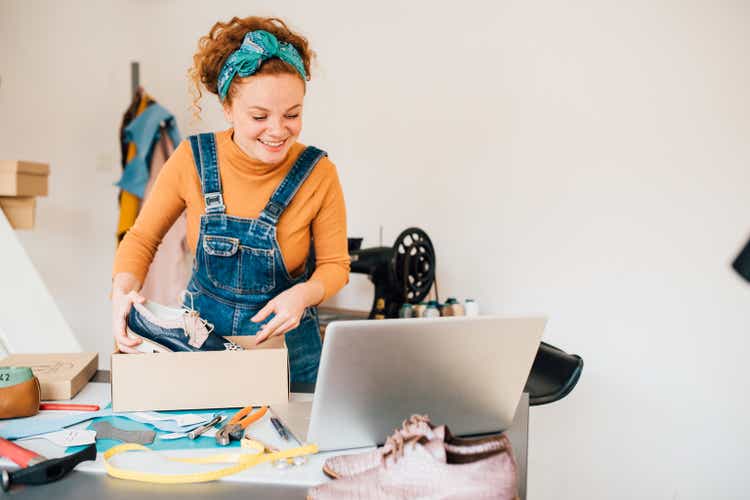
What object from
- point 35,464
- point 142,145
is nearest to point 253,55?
point 35,464

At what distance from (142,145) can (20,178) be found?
2.83 feet

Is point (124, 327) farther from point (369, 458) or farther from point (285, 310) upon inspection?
point (369, 458)

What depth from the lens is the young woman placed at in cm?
145

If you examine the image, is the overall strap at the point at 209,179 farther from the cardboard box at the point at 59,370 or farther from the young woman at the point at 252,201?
the cardboard box at the point at 59,370

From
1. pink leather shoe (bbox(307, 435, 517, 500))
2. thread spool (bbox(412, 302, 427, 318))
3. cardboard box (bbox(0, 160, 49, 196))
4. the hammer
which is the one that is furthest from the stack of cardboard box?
pink leather shoe (bbox(307, 435, 517, 500))

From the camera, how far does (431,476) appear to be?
2.66 ft

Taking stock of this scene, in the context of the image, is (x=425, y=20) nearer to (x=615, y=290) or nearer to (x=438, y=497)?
(x=615, y=290)

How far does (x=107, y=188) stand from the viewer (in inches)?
149

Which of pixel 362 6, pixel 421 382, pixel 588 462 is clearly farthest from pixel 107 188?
pixel 421 382

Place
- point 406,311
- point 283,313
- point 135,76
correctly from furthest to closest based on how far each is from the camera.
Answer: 1. point 135,76
2. point 406,311
3. point 283,313

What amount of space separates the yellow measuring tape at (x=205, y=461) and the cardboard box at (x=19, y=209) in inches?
72.5

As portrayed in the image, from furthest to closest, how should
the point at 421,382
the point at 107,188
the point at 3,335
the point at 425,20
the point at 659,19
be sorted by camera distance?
the point at 107,188, the point at 425,20, the point at 659,19, the point at 3,335, the point at 421,382

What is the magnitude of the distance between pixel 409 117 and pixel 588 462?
169 centimetres

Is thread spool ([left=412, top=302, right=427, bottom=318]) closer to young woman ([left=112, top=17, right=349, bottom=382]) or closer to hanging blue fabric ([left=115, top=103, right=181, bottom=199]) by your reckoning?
young woman ([left=112, top=17, right=349, bottom=382])
